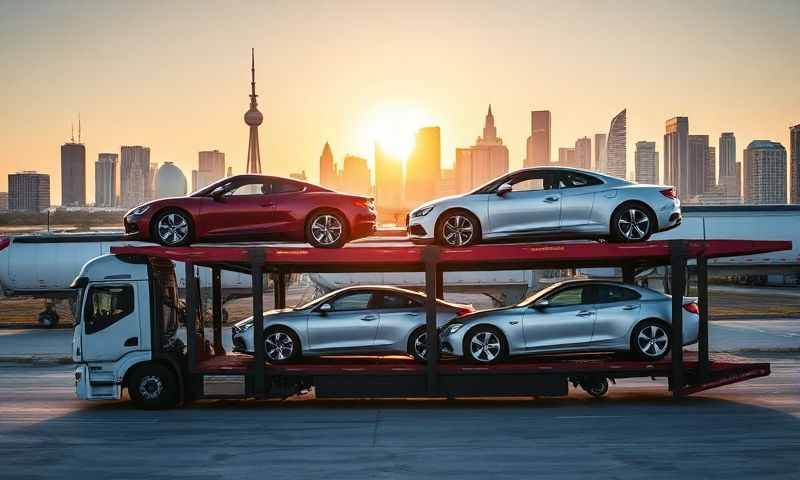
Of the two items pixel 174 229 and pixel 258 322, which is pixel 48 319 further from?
pixel 258 322

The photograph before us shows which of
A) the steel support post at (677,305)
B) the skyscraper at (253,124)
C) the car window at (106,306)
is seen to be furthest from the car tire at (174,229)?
the skyscraper at (253,124)

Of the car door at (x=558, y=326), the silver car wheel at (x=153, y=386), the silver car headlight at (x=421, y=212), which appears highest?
the silver car headlight at (x=421, y=212)

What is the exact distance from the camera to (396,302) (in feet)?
50.6

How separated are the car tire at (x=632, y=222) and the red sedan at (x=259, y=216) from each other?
4184 mm

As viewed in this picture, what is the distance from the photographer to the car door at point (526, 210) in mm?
15188

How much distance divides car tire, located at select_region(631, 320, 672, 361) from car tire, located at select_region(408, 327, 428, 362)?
334cm

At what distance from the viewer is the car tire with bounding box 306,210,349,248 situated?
15641 millimetres

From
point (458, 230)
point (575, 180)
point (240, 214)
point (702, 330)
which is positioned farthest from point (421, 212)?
point (702, 330)

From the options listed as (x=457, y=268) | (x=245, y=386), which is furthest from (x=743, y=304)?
(x=245, y=386)

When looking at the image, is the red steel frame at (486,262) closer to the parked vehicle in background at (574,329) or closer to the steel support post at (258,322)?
the steel support post at (258,322)

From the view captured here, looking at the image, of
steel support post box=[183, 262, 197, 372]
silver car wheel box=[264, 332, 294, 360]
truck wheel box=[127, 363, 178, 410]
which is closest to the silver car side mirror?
silver car wheel box=[264, 332, 294, 360]

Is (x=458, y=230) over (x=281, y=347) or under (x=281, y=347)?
over

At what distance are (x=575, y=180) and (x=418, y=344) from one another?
372cm

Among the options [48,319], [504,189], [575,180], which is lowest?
[48,319]
